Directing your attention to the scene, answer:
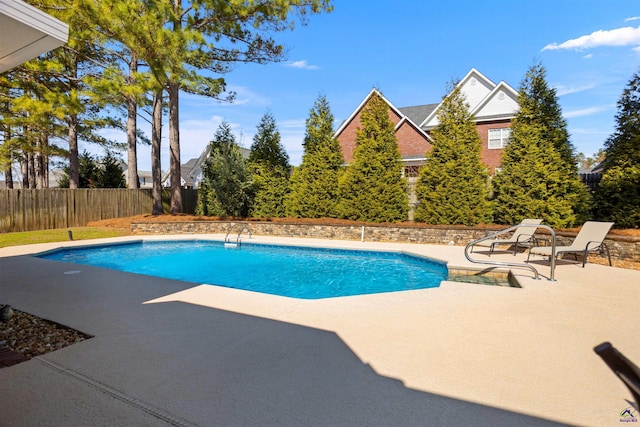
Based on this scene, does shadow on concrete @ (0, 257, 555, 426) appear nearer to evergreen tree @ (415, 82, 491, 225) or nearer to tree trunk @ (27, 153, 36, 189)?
evergreen tree @ (415, 82, 491, 225)

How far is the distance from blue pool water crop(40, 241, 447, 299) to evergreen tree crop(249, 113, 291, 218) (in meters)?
3.88

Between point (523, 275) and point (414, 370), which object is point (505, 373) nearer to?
point (414, 370)

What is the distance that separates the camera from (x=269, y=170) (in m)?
16.0

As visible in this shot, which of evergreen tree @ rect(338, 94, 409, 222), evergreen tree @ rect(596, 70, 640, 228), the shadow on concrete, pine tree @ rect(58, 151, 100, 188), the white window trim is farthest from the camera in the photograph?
pine tree @ rect(58, 151, 100, 188)

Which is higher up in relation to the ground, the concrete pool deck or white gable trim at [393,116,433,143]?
white gable trim at [393,116,433,143]

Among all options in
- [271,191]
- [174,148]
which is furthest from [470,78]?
[174,148]

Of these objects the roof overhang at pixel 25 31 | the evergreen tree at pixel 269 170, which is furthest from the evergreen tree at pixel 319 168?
the roof overhang at pixel 25 31

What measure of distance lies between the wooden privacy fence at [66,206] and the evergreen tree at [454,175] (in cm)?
1468

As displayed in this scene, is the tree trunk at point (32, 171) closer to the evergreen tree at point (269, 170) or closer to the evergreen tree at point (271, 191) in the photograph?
the evergreen tree at point (269, 170)

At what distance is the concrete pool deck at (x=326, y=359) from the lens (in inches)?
94.3

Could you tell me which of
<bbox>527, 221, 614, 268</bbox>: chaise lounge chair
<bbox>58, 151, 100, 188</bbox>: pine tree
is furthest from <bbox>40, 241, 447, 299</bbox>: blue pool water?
<bbox>58, 151, 100, 188</bbox>: pine tree

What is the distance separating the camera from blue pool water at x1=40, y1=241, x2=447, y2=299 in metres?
7.79

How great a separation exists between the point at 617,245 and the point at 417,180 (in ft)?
21.4

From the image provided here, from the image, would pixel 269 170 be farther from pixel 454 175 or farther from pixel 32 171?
pixel 32 171
